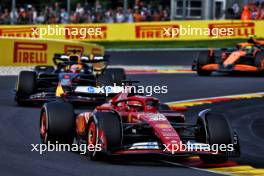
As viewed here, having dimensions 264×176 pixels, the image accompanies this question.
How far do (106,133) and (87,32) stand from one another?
2360 centimetres

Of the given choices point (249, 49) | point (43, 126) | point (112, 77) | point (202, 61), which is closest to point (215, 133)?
point (43, 126)

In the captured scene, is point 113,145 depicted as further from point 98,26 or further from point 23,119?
point 98,26

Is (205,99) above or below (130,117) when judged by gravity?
below

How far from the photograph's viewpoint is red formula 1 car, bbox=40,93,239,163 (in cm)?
1116

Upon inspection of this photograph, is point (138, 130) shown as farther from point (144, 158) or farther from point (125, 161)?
point (125, 161)

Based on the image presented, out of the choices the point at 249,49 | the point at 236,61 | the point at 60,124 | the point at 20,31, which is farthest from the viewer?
the point at 20,31

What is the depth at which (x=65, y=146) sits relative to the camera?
12.5 meters

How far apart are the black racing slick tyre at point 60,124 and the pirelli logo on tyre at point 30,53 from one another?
16737 mm

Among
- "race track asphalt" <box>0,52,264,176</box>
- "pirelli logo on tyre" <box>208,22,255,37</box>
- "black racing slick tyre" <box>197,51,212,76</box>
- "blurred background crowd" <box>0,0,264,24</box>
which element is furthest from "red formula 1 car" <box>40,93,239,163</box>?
"pirelli logo on tyre" <box>208,22,255,37</box>

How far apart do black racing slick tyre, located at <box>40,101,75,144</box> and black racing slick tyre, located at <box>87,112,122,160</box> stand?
2.67 ft

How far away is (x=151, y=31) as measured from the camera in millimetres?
34719

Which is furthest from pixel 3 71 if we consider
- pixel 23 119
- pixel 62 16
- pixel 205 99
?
pixel 23 119

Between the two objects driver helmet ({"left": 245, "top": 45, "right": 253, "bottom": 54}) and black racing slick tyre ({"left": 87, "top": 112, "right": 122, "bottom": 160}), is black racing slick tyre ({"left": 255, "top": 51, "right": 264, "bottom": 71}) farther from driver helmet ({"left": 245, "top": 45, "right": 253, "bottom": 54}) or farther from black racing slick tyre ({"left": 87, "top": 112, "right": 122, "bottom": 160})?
black racing slick tyre ({"left": 87, "top": 112, "right": 122, "bottom": 160})

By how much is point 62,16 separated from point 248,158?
23.7 m
